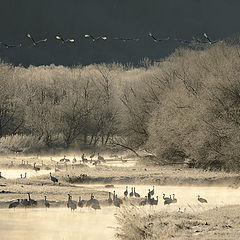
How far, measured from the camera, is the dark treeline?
37344 mm

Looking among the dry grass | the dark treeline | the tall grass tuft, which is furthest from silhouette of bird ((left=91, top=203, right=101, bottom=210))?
the tall grass tuft

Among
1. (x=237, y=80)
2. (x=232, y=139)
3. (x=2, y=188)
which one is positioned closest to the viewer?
(x=2, y=188)

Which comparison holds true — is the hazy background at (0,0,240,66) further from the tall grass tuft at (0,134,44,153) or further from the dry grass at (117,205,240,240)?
the dry grass at (117,205,240,240)

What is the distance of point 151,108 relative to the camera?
167 feet

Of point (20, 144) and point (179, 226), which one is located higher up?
point (20, 144)

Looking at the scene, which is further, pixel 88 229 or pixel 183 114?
pixel 183 114

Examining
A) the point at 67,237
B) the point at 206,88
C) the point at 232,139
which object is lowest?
the point at 67,237

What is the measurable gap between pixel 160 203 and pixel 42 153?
105 ft

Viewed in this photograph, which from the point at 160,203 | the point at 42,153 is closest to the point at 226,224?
the point at 160,203

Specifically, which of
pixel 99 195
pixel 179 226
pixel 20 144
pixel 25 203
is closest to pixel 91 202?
pixel 25 203

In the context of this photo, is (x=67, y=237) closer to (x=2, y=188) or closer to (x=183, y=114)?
(x=2, y=188)

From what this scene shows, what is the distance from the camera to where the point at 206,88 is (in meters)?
38.9

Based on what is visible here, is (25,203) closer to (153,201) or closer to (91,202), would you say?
(91,202)

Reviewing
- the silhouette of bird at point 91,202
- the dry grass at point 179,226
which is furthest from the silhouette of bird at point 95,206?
the dry grass at point 179,226
